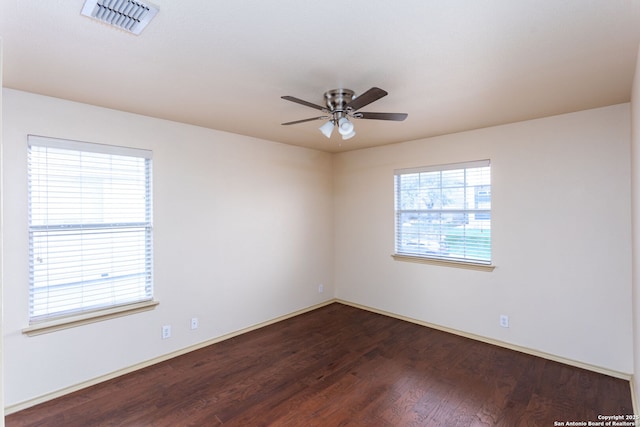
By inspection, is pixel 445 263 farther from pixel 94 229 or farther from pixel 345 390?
pixel 94 229

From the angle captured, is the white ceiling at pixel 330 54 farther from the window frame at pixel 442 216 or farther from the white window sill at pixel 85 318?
the white window sill at pixel 85 318

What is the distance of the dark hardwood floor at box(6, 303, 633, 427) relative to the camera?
231 cm

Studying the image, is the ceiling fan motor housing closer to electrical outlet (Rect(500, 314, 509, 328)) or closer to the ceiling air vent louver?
the ceiling air vent louver

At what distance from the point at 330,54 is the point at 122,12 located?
1034 mm

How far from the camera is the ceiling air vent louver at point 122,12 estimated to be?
1438 millimetres

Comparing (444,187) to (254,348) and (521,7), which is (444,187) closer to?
(521,7)

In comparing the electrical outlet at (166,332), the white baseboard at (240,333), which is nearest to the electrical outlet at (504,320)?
the white baseboard at (240,333)

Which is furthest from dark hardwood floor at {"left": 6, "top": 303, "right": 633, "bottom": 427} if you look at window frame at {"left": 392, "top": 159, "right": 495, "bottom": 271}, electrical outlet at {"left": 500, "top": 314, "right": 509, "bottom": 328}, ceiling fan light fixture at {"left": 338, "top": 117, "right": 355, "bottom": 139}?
ceiling fan light fixture at {"left": 338, "top": 117, "right": 355, "bottom": 139}

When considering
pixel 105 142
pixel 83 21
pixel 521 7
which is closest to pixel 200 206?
pixel 105 142

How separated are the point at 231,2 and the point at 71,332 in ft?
9.13

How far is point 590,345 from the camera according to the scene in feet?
9.66

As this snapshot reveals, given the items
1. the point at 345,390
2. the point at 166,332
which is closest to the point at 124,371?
the point at 166,332

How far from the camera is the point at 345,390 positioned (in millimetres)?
2660

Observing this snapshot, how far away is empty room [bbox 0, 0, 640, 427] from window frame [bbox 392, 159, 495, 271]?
Answer: 24 millimetres
